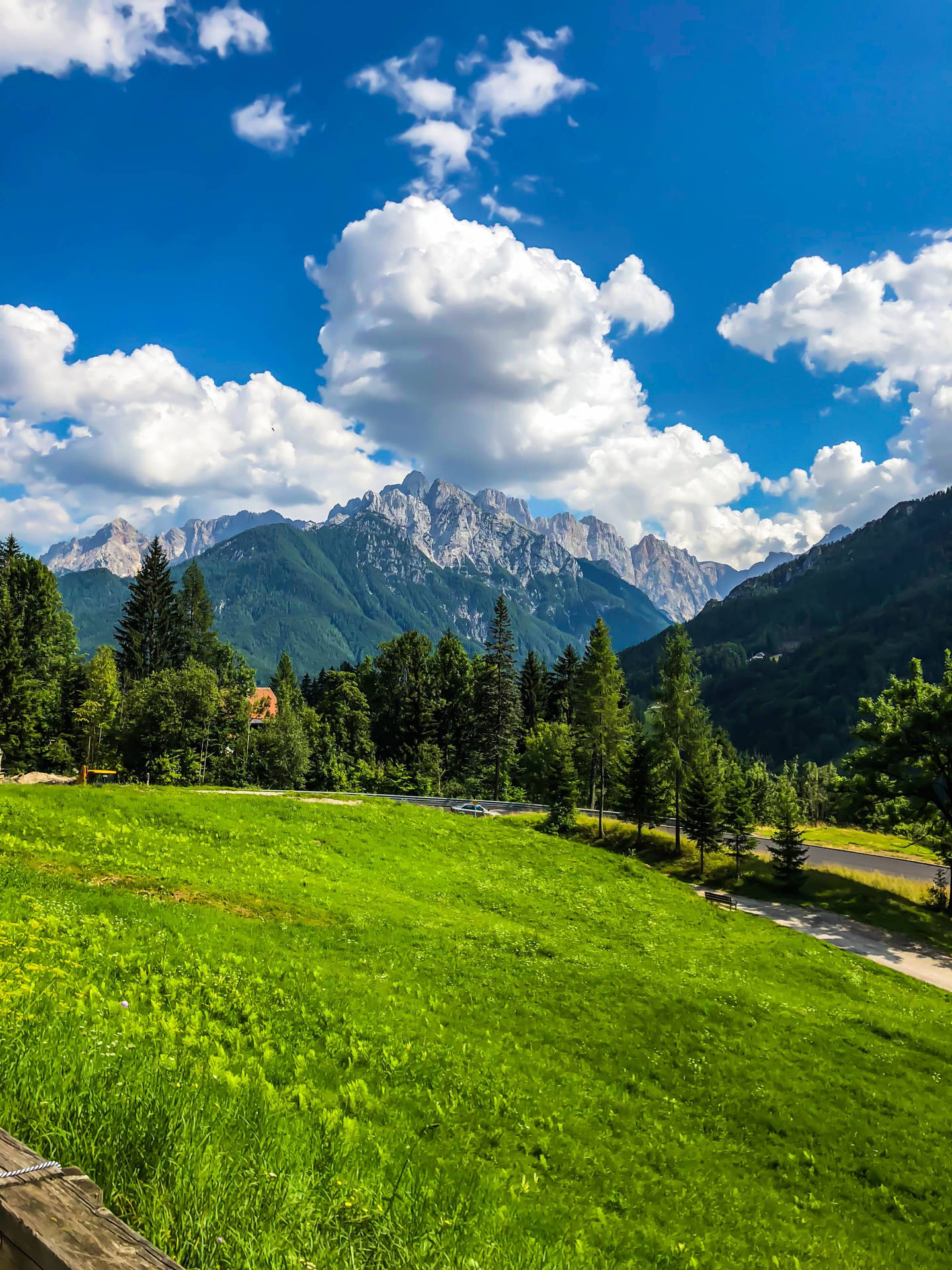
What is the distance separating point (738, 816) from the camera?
46406mm

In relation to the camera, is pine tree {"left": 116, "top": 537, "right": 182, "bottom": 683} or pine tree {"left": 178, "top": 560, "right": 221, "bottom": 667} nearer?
pine tree {"left": 116, "top": 537, "right": 182, "bottom": 683}

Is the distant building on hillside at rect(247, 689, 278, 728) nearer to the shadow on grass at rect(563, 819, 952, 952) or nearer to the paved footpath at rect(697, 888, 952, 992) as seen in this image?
the shadow on grass at rect(563, 819, 952, 952)

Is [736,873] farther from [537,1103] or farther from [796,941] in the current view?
[537,1103]

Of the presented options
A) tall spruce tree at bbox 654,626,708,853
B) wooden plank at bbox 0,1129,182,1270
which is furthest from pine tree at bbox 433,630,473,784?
wooden plank at bbox 0,1129,182,1270

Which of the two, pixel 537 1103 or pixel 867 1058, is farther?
pixel 867 1058

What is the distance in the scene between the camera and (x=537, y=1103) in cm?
1066

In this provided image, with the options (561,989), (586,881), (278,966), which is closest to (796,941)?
(586,881)

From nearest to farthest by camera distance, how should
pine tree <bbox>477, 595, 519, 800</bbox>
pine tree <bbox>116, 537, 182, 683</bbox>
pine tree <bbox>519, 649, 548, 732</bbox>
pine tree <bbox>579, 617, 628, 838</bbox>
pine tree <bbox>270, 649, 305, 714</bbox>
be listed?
pine tree <bbox>579, 617, 628, 838</bbox>
pine tree <bbox>477, 595, 519, 800</bbox>
pine tree <bbox>116, 537, 182, 683</bbox>
pine tree <bbox>519, 649, 548, 732</bbox>
pine tree <bbox>270, 649, 305, 714</bbox>

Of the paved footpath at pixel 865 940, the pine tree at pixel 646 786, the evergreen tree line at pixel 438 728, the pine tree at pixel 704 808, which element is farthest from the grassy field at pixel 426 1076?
the pine tree at pixel 646 786

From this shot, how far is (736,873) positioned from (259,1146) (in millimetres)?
48651

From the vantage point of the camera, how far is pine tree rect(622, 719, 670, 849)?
52.7m

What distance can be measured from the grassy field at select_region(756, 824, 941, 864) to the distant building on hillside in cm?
6266

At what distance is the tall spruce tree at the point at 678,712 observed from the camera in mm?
51625

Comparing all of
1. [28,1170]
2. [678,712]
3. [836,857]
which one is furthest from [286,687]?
[28,1170]
